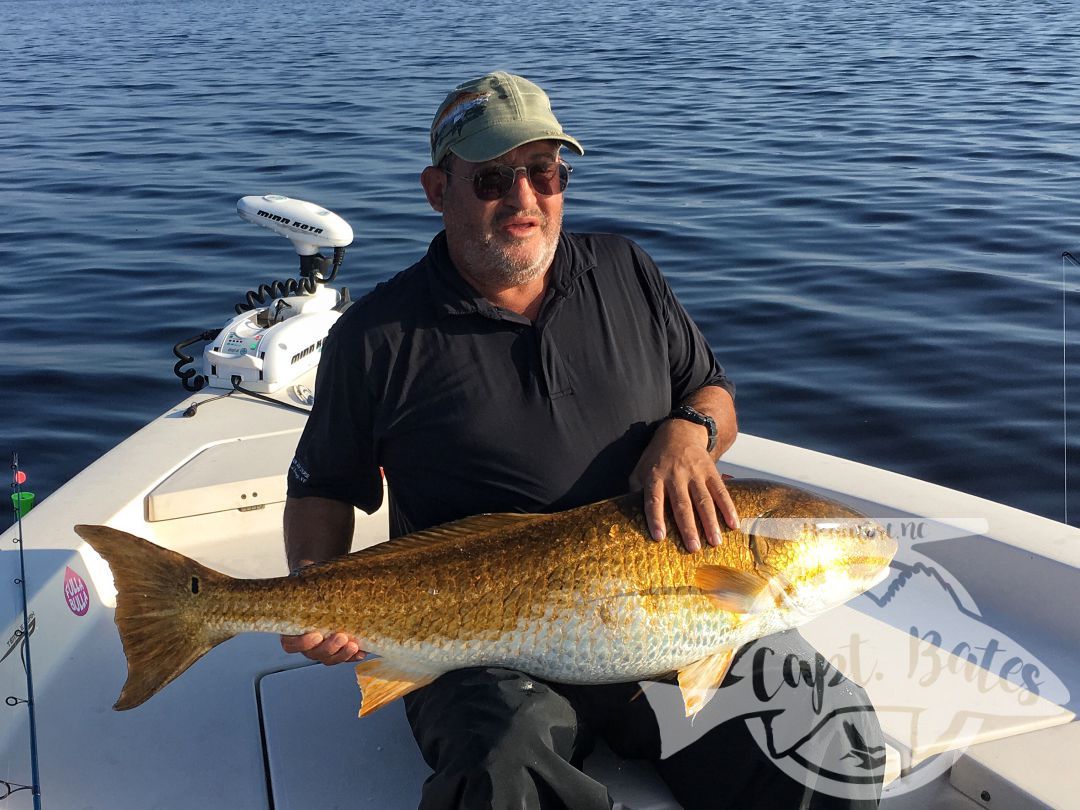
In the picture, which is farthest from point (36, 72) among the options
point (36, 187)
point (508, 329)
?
point (508, 329)

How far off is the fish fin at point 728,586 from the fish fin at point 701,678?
0.15 metres

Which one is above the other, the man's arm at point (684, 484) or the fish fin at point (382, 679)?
the man's arm at point (684, 484)

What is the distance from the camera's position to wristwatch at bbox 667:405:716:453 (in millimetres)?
3109

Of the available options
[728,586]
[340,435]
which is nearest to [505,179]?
[340,435]

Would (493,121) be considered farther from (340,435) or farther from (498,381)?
(340,435)

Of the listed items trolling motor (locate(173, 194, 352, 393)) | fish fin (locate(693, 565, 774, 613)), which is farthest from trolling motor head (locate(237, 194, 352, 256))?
fish fin (locate(693, 565, 774, 613))

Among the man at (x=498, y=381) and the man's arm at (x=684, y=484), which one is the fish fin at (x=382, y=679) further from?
the man's arm at (x=684, y=484)

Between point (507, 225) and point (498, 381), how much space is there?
1.40ft

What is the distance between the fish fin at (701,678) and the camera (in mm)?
2693

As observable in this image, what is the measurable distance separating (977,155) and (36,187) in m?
11.7

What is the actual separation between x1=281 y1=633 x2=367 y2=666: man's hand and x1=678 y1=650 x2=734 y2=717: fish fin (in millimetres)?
784

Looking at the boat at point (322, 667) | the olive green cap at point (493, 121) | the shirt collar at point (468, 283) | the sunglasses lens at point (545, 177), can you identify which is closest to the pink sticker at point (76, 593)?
the boat at point (322, 667)

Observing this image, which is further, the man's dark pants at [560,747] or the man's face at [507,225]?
the man's face at [507,225]

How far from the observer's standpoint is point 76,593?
3.81 metres
